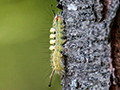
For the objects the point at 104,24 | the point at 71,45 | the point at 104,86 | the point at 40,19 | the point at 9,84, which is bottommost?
the point at 9,84

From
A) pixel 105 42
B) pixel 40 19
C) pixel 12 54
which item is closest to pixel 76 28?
pixel 105 42

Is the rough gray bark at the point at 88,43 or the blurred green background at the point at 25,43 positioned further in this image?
the blurred green background at the point at 25,43

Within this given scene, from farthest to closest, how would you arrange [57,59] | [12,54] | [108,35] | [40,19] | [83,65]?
[12,54] → [40,19] → [57,59] → [83,65] → [108,35]

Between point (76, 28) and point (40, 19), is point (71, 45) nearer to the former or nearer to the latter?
point (76, 28)

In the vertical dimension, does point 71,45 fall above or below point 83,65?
above

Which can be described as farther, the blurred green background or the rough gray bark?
the blurred green background
